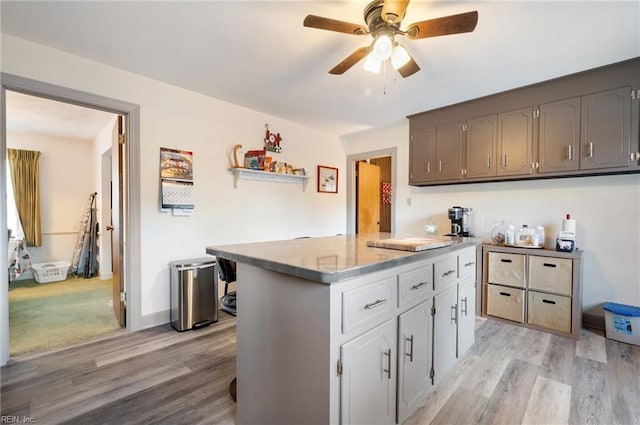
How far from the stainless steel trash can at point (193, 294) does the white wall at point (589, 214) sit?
3.03m

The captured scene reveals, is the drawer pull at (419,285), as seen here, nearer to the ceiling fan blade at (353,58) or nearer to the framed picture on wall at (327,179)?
the ceiling fan blade at (353,58)

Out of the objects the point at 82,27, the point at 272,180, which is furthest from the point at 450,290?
the point at 82,27

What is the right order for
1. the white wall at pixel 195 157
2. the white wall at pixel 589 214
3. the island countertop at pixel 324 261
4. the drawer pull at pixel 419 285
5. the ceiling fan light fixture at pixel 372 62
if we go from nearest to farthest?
the island countertop at pixel 324 261, the drawer pull at pixel 419 285, the ceiling fan light fixture at pixel 372 62, the white wall at pixel 195 157, the white wall at pixel 589 214

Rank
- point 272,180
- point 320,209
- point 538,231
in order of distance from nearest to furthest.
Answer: point 538,231
point 272,180
point 320,209

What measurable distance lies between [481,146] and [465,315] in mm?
1996

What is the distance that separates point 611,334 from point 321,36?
360cm

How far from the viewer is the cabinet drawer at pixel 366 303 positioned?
3.79ft

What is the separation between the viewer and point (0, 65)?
204 cm

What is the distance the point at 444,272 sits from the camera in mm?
1904

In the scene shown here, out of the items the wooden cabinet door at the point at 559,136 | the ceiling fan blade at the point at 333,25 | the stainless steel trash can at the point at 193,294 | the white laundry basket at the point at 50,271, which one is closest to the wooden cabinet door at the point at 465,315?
the wooden cabinet door at the point at 559,136

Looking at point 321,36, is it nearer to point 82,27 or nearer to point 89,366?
point 82,27

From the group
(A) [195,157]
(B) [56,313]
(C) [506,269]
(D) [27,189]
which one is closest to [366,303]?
(C) [506,269]

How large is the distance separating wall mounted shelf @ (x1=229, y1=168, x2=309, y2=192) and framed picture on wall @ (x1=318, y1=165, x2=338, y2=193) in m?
0.32

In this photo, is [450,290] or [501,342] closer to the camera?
[450,290]
